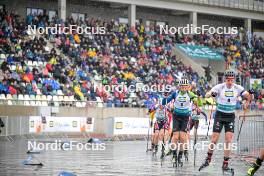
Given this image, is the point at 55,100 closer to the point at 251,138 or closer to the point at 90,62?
the point at 90,62

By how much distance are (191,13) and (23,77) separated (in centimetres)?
2486

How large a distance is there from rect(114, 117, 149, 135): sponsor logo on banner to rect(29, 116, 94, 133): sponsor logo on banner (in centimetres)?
146

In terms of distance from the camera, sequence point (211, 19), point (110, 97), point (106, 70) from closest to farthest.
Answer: point (110, 97) < point (106, 70) < point (211, 19)

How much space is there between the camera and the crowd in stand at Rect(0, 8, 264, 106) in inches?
1471

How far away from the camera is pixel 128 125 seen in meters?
35.7

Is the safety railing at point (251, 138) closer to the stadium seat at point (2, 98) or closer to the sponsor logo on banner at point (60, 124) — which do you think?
the sponsor logo on banner at point (60, 124)

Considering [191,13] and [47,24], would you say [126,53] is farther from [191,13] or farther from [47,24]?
[191,13]

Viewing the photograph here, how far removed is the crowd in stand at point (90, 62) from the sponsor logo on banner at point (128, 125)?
2962 mm

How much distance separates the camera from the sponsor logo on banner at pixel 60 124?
33000mm

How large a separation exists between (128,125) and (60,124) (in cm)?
394

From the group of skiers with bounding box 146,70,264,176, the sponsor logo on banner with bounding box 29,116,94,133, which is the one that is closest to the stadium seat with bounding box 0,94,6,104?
the sponsor logo on banner with bounding box 29,116,94,133

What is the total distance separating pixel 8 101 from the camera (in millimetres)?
34344

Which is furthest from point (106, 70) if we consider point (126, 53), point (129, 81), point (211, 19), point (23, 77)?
point (211, 19)

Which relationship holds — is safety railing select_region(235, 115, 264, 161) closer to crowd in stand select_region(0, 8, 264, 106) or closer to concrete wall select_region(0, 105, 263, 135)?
concrete wall select_region(0, 105, 263, 135)
